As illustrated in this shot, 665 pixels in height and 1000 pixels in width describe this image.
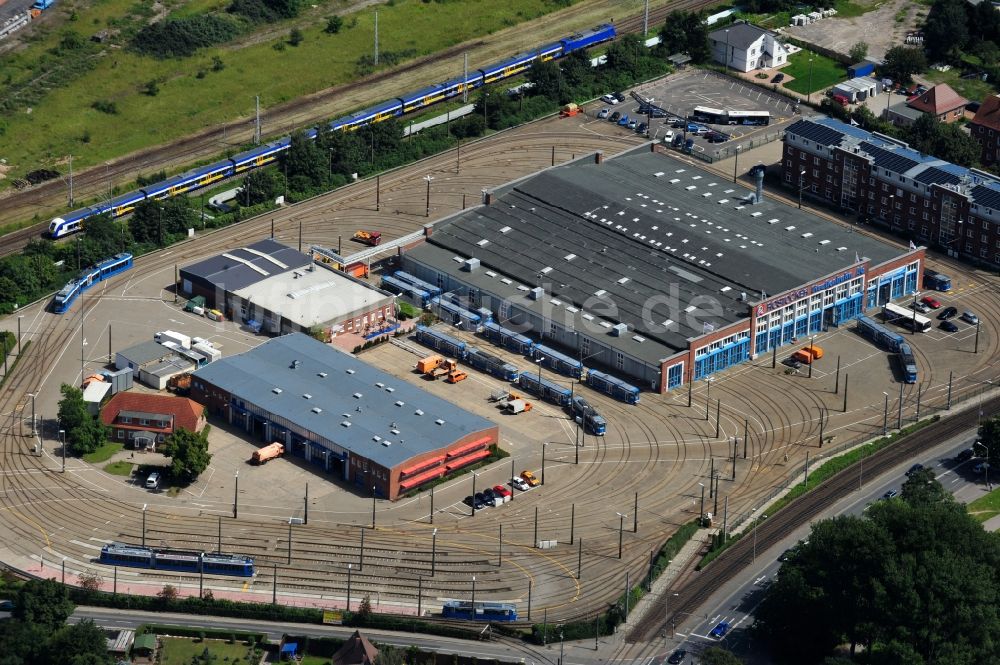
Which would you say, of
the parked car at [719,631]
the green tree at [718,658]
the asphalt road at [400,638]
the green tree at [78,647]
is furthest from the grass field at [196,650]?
the parked car at [719,631]

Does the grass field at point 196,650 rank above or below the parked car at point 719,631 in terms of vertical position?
above

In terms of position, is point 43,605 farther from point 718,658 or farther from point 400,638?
point 718,658

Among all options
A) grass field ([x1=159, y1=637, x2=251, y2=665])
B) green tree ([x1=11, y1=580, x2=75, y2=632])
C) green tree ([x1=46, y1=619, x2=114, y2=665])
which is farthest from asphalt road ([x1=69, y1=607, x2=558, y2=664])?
green tree ([x1=46, y1=619, x2=114, y2=665])

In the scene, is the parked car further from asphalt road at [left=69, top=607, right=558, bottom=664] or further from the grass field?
the grass field

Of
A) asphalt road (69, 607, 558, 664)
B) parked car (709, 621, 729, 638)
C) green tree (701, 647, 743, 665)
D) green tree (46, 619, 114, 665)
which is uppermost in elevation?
green tree (46, 619, 114, 665)

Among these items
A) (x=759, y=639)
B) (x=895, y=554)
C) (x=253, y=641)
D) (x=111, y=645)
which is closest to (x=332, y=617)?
(x=253, y=641)

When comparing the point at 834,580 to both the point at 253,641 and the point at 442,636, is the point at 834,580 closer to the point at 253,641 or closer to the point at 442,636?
the point at 442,636

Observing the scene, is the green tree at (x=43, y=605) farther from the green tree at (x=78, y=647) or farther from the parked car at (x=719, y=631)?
the parked car at (x=719, y=631)

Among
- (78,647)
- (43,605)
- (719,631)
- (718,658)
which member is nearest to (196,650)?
(78,647)

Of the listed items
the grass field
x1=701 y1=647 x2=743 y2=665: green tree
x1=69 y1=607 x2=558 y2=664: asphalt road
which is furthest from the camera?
x1=69 y1=607 x2=558 y2=664: asphalt road
